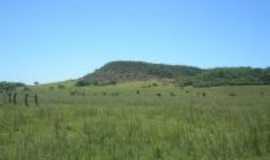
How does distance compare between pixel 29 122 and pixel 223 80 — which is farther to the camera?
pixel 223 80

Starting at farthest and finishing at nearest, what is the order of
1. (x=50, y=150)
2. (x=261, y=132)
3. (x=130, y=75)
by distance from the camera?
1. (x=130, y=75)
2. (x=261, y=132)
3. (x=50, y=150)

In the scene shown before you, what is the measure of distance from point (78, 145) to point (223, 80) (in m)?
82.0

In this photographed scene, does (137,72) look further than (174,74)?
No

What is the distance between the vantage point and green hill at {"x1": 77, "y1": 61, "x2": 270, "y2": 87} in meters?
85.1

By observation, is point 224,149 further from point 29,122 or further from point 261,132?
point 29,122

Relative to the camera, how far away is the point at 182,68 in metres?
140

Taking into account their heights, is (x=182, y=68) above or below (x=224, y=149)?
above

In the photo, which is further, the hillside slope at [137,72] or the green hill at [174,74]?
the hillside slope at [137,72]

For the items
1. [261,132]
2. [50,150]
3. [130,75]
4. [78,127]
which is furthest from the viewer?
[130,75]

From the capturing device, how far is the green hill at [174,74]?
8506 centimetres

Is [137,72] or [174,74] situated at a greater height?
[137,72]

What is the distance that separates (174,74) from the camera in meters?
130

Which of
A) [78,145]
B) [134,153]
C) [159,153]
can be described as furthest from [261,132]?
[78,145]

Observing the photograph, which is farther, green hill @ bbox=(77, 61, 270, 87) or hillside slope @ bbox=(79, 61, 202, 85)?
hillside slope @ bbox=(79, 61, 202, 85)
